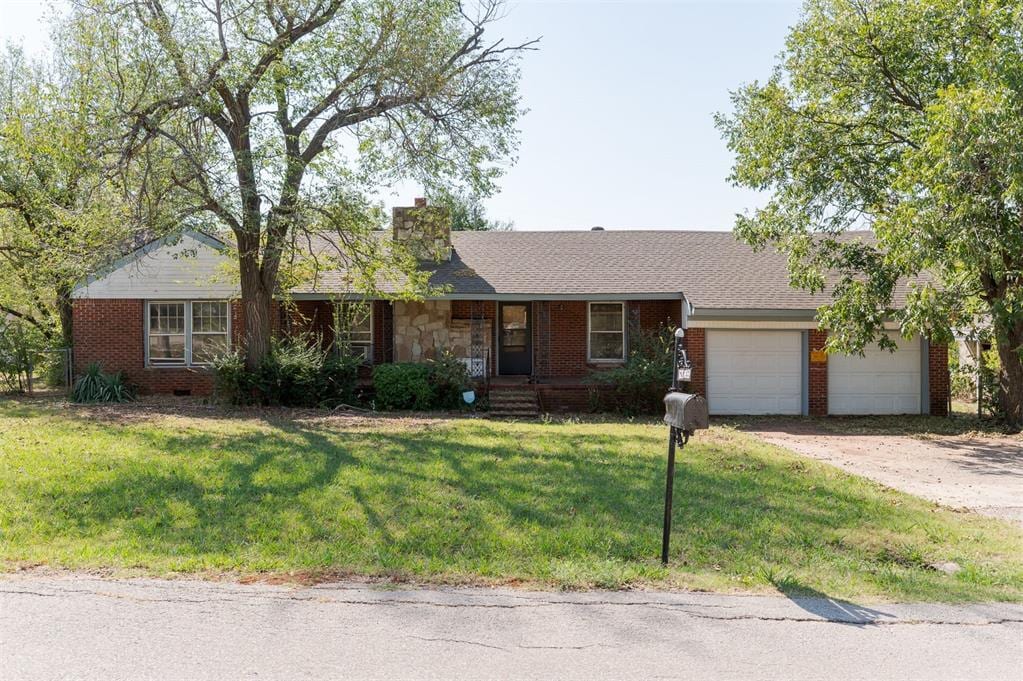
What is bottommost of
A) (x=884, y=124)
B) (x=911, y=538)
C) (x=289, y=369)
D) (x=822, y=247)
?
(x=911, y=538)

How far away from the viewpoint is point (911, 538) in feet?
23.5

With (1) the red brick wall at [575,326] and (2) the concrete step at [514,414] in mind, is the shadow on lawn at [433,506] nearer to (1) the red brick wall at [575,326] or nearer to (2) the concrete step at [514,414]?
(2) the concrete step at [514,414]

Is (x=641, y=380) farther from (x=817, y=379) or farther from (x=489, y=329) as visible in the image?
(x=489, y=329)

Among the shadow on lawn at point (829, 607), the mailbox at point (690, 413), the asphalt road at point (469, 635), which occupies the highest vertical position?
the mailbox at point (690, 413)

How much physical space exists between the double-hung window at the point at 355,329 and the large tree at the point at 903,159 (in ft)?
29.4

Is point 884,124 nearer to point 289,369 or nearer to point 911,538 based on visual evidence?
point 911,538

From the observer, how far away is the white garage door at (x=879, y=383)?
17375 mm

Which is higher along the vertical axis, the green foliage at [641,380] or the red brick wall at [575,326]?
the red brick wall at [575,326]

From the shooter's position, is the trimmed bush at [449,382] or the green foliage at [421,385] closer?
the green foliage at [421,385]

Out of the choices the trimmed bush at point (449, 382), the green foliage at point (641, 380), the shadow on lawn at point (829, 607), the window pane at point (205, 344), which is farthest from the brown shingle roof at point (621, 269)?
the shadow on lawn at point (829, 607)

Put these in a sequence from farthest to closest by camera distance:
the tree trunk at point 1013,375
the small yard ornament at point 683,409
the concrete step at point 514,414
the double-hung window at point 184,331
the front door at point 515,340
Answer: the front door at point 515,340 → the double-hung window at point 184,331 → the concrete step at point 514,414 → the tree trunk at point 1013,375 → the small yard ornament at point 683,409

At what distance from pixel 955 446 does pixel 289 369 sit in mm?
12574

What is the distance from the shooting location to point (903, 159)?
13305 mm

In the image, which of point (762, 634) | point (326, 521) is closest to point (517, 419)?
point (326, 521)
